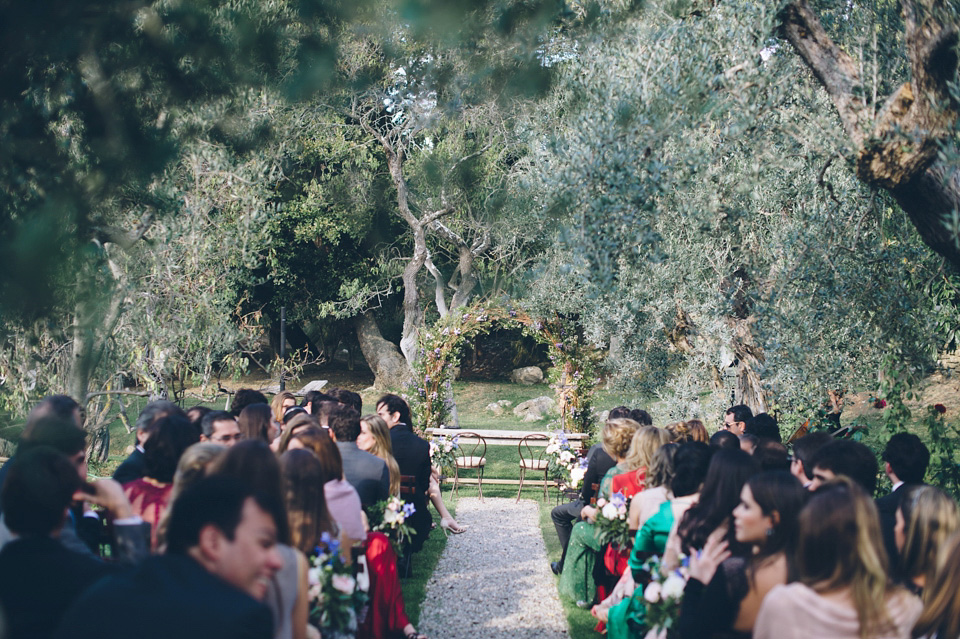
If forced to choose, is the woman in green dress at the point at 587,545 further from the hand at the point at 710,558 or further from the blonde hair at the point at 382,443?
the hand at the point at 710,558

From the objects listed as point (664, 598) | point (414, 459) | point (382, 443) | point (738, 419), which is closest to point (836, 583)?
point (664, 598)

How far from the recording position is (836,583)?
287cm

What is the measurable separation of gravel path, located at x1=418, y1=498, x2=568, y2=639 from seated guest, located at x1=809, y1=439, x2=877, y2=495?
287cm

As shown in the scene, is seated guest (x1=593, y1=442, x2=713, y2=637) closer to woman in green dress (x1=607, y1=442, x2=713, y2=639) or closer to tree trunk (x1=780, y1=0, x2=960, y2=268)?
woman in green dress (x1=607, y1=442, x2=713, y2=639)

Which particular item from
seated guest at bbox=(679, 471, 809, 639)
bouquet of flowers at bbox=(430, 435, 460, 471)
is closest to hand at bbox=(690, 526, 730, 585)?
seated guest at bbox=(679, 471, 809, 639)

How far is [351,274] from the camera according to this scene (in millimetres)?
26875

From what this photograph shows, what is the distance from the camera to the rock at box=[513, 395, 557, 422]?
23.5 m

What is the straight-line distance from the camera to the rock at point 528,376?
2957 cm

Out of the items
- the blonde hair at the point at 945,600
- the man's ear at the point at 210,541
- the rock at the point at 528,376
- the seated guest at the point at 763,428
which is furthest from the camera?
the rock at the point at 528,376

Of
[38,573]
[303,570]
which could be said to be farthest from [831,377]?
[38,573]

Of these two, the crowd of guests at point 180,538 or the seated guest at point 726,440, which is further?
the seated guest at point 726,440

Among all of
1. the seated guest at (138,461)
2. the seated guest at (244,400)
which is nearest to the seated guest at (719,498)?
the seated guest at (138,461)

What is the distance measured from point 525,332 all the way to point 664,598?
9522mm

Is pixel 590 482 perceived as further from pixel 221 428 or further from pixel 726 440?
pixel 221 428
